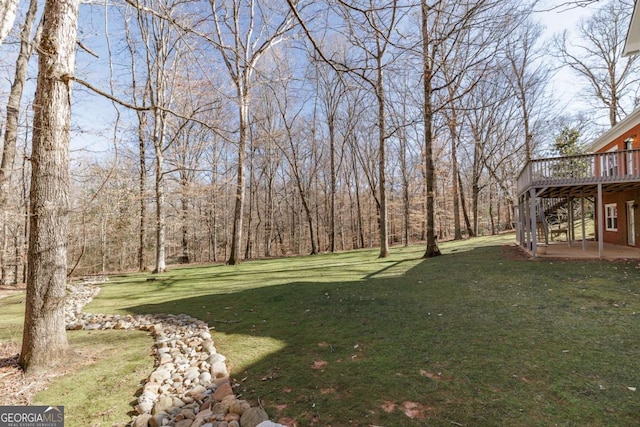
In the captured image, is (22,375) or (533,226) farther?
(533,226)

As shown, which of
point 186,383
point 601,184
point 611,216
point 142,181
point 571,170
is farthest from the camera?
point 611,216

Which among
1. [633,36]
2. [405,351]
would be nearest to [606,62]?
[633,36]

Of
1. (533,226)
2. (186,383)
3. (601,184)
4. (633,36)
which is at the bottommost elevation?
(186,383)

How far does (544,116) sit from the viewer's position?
70.8 ft

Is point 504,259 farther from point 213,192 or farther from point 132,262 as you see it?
point 132,262

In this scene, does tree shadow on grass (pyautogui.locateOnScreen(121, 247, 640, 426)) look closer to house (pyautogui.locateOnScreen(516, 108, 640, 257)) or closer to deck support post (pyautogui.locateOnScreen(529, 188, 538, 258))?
deck support post (pyautogui.locateOnScreen(529, 188, 538, 258))

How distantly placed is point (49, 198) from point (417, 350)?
4.52 meters

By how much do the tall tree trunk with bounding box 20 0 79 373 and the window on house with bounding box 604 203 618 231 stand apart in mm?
17050

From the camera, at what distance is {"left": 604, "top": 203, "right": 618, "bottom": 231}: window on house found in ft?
39.6

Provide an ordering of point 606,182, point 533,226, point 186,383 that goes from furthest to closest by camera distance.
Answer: point 533,226, point 606,182, point 186,383

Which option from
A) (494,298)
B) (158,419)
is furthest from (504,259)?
(158,419)

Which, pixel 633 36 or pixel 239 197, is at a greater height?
pixel 633 36

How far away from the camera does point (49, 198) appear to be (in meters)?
3.29

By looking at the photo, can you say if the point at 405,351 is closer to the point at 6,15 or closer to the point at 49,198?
the point at 49,198
